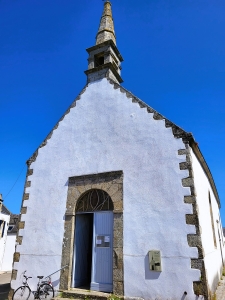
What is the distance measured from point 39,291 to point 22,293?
934mm

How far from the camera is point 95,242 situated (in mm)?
7371

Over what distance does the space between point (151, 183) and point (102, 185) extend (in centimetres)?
168

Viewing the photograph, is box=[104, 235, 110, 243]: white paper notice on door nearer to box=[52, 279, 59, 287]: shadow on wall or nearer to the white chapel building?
the white chapel building

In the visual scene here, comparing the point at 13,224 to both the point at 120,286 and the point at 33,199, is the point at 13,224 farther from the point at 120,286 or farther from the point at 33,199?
the point at 120,286

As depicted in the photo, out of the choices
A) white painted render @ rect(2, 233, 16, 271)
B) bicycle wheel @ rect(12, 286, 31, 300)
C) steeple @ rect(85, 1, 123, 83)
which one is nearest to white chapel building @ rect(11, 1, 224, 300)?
steeple @ rect(85, 1, 123, 83)

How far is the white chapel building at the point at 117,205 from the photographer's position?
6.09m

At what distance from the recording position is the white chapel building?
6094 mm

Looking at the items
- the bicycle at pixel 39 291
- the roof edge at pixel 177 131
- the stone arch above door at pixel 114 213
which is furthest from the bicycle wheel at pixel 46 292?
the roof edge at pixel 177 131

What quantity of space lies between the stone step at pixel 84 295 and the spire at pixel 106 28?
10625 millimetres

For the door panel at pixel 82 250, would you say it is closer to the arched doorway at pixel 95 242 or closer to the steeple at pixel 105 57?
the arched doorway at pixel 95 242

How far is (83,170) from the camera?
8.25 metres

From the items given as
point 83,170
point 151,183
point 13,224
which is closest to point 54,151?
point 83,170

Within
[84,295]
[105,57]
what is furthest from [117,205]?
[105,57]

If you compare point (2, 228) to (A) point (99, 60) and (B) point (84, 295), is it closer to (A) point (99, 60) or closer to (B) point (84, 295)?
(B) point (84, 295)
